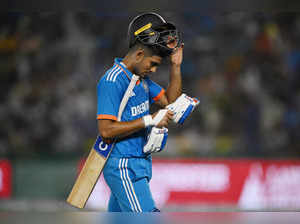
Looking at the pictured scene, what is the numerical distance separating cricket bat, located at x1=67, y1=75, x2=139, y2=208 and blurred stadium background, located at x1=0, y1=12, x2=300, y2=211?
4.44 m

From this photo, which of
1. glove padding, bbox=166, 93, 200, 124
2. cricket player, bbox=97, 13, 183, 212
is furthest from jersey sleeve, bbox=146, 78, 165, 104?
glove padding, bbox=166, 93, 200, 124

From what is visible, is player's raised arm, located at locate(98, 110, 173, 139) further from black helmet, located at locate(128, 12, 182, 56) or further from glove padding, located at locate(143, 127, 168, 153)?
black helmet, located at locate(128, 12, 182, 56)

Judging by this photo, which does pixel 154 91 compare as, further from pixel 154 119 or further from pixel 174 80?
pixel 154 119

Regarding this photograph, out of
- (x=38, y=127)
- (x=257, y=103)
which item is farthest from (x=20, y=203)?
(x=257, y=103)

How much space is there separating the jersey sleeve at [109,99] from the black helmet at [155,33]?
34cm

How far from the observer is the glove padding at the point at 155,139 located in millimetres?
3395

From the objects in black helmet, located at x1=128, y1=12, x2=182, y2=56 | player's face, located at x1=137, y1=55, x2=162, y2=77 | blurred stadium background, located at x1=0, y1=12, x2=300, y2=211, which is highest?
black helmet, located at x1=128, y1=12, x2=182, y2=56

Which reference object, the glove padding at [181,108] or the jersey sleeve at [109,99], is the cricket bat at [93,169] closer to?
the jersey sleeve at [109,99]

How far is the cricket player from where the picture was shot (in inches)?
132

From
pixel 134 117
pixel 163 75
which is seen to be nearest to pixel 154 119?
pixel 134 117

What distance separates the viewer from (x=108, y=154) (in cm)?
344

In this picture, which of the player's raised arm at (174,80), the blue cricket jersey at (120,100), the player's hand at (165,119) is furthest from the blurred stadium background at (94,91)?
the player's hand at (165,119)

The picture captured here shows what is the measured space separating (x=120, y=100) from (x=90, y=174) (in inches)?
20.2

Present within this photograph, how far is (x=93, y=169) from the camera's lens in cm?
347
